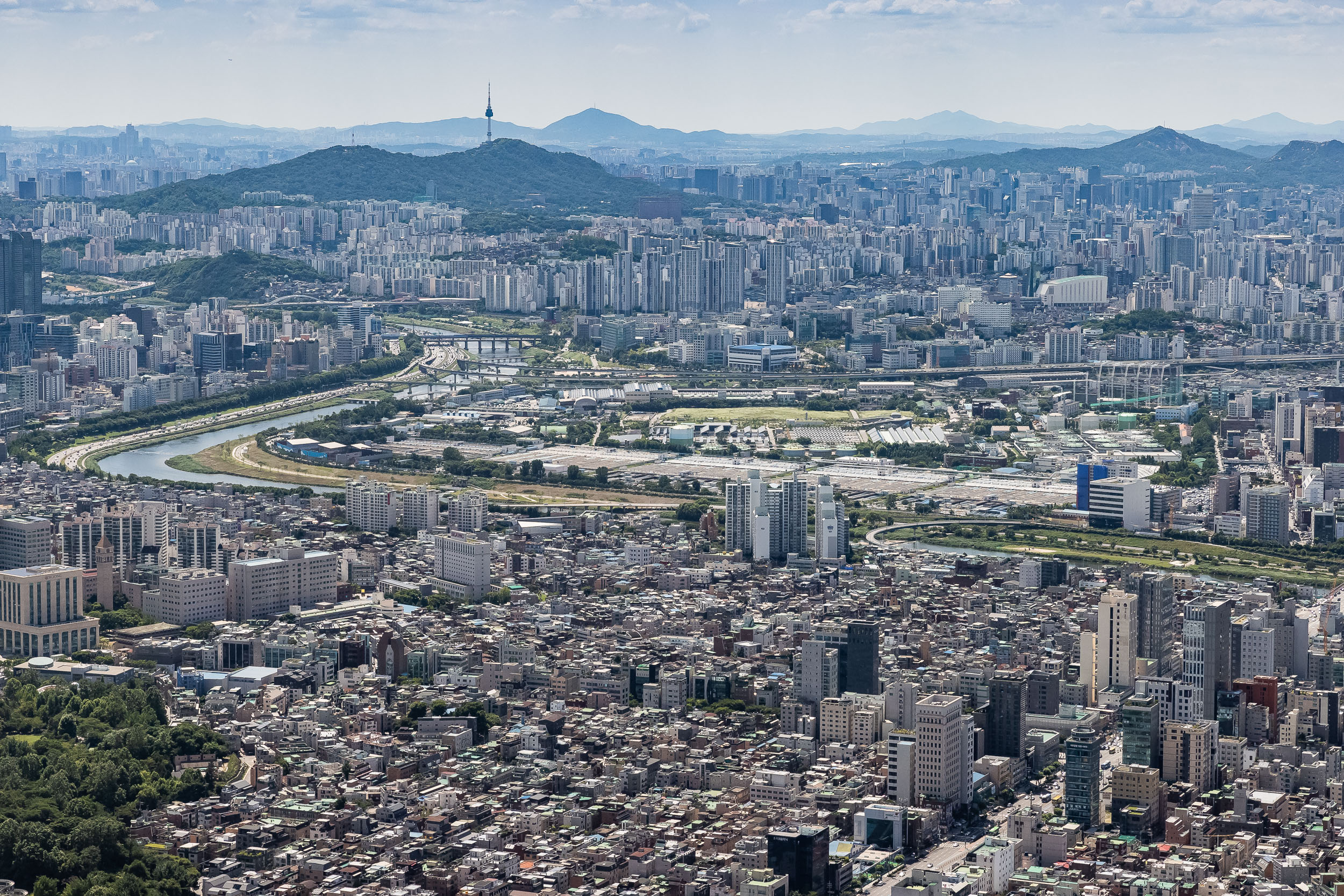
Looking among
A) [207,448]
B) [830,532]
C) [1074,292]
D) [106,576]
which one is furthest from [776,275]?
[106,576]

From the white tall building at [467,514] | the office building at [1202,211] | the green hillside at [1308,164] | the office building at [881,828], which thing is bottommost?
the office building at [881,828]

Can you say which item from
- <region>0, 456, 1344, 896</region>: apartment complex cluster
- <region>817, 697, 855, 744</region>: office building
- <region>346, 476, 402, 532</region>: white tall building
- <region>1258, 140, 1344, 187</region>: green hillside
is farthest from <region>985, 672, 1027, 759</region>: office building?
<region>1258, 140, 1344, 187</region>: green hillside

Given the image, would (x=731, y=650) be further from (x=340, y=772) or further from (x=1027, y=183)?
(x=1027, y=183)

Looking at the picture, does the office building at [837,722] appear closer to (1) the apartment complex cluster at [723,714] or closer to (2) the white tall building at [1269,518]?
(1) the apartment complex cluster at [723,714]

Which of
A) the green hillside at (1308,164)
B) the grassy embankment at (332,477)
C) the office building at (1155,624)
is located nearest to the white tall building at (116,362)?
the grassy embankment at (332,477)

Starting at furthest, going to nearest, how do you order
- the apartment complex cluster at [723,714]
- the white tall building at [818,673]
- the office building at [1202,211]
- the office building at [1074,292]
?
the office building at [1202,211] → the office building at [1074,292] → the white tall building at [818,673] → the apartment complex cluster at [723,714]

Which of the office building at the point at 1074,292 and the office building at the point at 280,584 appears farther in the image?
the office building at the point at 1074,292

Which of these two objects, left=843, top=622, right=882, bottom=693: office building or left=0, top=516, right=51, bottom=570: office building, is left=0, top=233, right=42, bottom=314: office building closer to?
left=0, top=516, right=51, bottom=570: office building

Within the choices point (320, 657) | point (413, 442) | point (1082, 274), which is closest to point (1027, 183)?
point (1082, 274)
